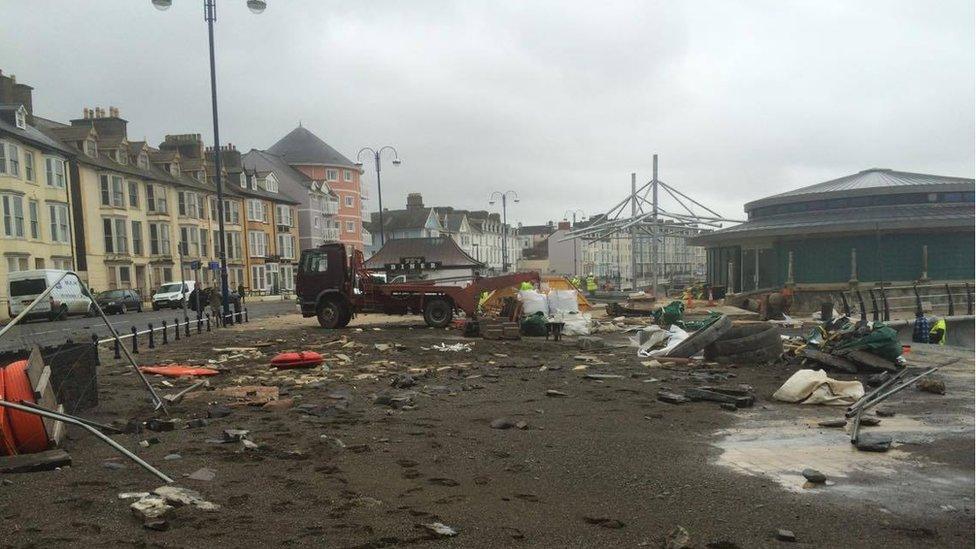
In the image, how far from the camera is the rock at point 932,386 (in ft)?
30.9

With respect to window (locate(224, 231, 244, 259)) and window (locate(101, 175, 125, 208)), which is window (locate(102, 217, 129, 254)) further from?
window (locate(224, 231, 244, 259))

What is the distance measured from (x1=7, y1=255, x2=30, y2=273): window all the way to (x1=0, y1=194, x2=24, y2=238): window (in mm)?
1141

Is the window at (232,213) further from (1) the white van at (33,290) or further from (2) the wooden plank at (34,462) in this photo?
(2) the wooden plank at (34,462)

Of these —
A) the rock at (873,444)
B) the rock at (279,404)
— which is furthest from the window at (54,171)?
the rock at (873,444)

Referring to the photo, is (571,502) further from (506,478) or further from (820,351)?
(820,351)

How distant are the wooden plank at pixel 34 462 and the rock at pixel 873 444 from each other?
768cm

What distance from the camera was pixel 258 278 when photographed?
2344 inches

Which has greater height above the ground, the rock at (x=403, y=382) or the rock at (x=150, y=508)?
the rock at (x=150, y=508)

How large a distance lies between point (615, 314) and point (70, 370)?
1972 cm

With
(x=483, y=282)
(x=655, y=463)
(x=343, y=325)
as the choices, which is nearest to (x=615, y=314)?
(x=483, y=282)

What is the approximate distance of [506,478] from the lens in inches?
227

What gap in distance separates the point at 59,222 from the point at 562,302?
106 feet

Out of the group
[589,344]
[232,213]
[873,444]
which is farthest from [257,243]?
[873,444]

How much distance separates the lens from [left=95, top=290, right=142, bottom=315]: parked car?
34.2 meters
